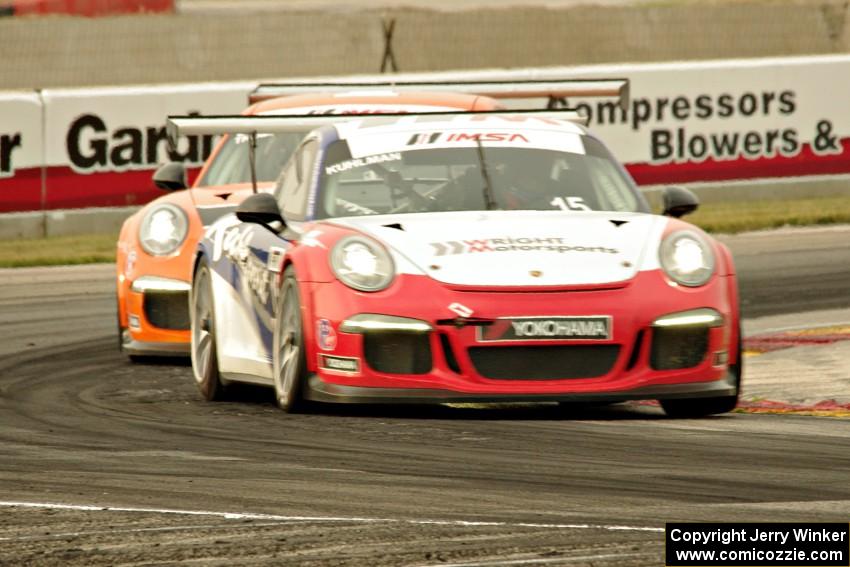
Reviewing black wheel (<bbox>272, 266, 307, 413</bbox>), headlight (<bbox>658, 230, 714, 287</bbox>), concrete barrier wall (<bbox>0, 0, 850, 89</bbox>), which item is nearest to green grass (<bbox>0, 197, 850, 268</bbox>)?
concrete barrier wall (<bbox>0, 0, 850, 89</bbox>)

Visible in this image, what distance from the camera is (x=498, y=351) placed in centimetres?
824

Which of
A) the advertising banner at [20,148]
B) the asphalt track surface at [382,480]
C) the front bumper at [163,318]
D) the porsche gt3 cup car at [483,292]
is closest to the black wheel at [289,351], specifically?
the porsche gt3 cup car at [483,292]

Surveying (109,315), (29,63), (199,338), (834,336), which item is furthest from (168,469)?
(29,63)

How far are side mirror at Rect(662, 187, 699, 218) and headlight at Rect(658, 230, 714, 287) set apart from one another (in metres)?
A: 0.60

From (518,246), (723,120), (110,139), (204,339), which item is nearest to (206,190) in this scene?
(204,339)

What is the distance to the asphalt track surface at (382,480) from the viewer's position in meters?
5.61

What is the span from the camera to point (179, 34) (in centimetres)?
3020

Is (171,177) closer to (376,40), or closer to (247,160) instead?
(247,160)

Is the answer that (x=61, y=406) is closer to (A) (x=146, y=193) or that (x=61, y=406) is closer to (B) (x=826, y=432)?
(B) (x=826, y=432)

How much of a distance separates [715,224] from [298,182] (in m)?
9.78

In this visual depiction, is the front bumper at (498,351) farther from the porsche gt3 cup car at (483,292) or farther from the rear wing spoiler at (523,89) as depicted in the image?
the rear wing spoiler at (523,89)

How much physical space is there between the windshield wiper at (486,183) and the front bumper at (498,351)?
95 cm

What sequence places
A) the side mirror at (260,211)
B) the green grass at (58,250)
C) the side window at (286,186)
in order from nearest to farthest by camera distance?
the side mirror at (260,211)
the side window at (286,186)
the green grass at (58,250)

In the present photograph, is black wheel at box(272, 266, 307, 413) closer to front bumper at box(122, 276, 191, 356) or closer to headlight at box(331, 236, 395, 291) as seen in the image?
headlight at box(331, 236, 395, 291)
